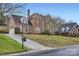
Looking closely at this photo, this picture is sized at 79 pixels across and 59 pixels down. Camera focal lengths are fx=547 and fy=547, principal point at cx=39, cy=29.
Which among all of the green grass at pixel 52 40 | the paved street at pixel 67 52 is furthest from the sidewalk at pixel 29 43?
the paved street at pixel 67 52

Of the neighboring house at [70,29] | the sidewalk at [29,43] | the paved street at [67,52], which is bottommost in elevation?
the paved street at [67,52]

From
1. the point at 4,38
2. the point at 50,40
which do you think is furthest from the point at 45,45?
the point at 4,38

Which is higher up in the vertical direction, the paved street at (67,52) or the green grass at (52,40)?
the green grass at (52,40)

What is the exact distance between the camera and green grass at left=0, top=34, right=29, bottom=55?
21.4 feet

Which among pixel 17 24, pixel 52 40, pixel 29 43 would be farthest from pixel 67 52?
pixel 17 24

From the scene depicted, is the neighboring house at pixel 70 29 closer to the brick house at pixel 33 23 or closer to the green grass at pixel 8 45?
the brick house at pixel 33 23

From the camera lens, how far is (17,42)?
6594 millimetres

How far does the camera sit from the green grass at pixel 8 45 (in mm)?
6508

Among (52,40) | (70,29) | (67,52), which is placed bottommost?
(67,52)

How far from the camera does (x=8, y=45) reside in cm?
654

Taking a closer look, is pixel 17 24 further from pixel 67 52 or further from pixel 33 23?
pixel 67 52

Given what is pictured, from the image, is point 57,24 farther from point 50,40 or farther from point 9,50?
point 9,50

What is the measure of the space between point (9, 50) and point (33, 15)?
510 mm

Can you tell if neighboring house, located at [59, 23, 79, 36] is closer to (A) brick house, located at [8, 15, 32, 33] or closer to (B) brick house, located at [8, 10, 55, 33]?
(B) brick house, located at [8, 10, 55, 33]
